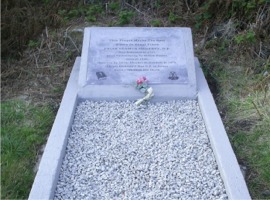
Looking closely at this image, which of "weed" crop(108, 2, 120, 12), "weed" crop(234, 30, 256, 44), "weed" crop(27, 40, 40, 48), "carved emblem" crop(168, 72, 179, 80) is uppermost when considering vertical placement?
"weed" crop(234, 30, 256, 44)

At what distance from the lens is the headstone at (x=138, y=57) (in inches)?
154

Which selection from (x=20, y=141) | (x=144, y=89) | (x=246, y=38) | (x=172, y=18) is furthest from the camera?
(x=172, y=18)

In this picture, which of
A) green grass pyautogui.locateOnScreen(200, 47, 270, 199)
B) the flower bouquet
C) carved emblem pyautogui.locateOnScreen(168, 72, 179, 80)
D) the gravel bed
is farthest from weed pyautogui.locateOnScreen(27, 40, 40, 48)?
green grass pyautogui.locateOnScreen(200, 47, 270, 199)

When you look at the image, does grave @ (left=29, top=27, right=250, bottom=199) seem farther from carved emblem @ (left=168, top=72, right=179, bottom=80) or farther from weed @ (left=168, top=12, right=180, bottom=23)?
weed @ (left=168, top=12, right=180, bottom=23)

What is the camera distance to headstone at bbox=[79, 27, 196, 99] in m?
3.92

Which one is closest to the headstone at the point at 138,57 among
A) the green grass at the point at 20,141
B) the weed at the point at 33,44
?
the green grass at the point at 20,141

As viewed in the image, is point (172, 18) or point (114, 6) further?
point (114, 6)

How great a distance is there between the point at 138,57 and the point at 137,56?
2 centimetres

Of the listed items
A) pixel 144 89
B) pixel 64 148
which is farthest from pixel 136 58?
pixel 64 148

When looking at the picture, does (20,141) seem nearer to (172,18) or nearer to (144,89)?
(144,89)

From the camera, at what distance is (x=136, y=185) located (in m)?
2.89

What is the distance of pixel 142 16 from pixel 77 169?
274cm

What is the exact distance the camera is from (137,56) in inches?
160

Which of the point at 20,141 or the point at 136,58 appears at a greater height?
the point at 136,58
